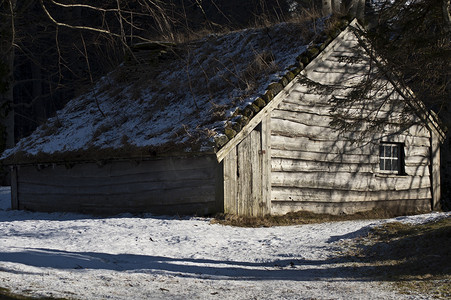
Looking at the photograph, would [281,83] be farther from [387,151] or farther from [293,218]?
[387,151]

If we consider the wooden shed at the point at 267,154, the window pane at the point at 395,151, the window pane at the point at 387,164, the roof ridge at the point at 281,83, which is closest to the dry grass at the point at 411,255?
the wooden shed at the point at 267,154

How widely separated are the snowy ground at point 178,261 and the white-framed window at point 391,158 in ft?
13.4

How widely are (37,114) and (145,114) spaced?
78.7ft

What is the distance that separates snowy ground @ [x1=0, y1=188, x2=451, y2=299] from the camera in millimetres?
6488

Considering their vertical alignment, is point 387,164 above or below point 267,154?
below

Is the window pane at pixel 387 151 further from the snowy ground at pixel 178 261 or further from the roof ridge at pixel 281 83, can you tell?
the snowy ground at pixel 178 261

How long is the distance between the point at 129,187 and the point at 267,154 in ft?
11.6

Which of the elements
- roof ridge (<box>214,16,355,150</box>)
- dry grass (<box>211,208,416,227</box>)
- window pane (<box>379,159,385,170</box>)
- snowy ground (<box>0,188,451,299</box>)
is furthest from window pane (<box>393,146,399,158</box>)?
snowy ground (<box>0,188,451,299</box>)

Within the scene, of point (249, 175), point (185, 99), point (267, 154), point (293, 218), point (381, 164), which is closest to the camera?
point (249, 175)

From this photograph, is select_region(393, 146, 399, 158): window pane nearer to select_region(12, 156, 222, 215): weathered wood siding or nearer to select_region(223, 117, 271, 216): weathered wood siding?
select_region(223, 117, 271, 216): weathered wood siding

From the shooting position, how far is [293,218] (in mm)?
13031

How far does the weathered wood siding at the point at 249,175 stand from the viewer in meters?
12.0

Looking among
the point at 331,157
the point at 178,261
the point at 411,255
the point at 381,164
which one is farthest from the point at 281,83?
the point at 178,261

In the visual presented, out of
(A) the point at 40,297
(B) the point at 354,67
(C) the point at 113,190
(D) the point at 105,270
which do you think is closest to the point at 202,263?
(D) the point at 105,270
